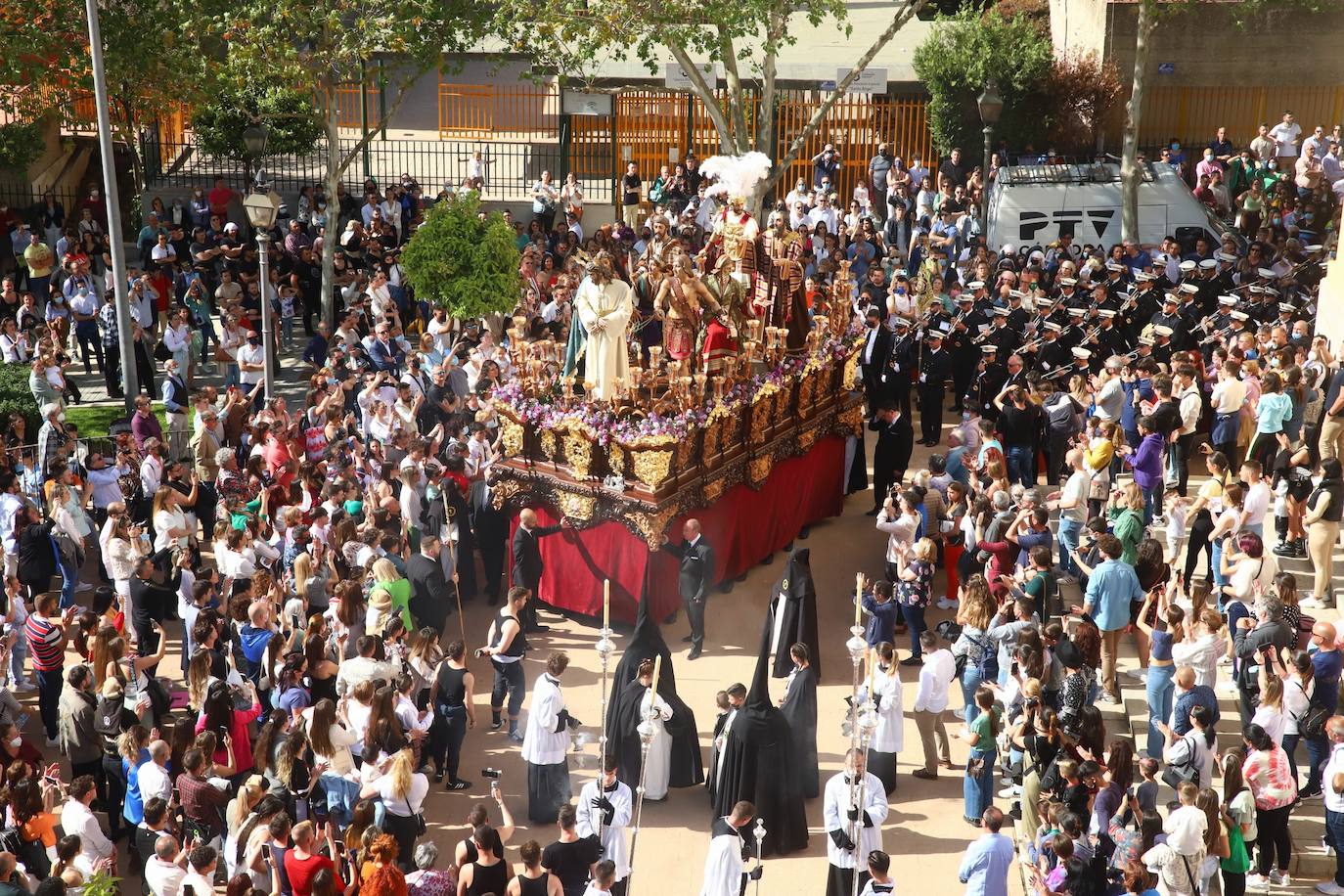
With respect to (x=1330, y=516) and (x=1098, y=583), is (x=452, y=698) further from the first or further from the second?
(x=1330, y=516)

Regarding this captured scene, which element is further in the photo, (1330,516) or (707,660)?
(707,660)

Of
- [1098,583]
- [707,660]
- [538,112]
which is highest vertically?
[538,112]

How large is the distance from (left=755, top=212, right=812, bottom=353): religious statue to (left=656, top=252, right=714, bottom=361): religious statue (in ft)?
3.37

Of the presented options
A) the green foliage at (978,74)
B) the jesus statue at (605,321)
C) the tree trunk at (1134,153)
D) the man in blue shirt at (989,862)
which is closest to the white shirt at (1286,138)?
the tree trunk at (1134,153)

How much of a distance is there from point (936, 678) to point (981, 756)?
727mm

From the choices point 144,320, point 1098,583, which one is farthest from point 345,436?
point 1098,583

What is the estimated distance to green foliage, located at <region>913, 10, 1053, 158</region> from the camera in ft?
→ 95.5

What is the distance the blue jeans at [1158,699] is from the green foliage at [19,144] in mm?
19937

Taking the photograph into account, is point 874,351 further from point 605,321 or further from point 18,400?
point 18,400

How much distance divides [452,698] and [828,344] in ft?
23.6

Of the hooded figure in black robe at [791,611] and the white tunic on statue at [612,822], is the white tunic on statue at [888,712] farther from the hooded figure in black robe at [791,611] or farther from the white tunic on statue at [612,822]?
the white tunic on statue at [612,822]

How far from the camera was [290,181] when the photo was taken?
28844 mm

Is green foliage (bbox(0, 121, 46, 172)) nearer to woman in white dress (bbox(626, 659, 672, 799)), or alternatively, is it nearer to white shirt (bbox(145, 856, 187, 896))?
woman in white dress (bbox(626, 659, 672, 799))

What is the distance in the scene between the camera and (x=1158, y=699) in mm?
12641
